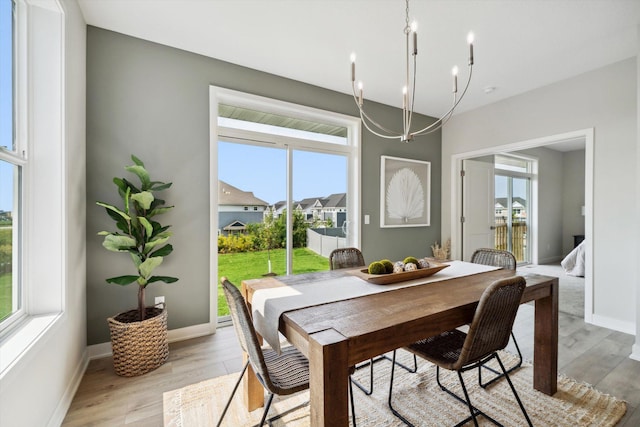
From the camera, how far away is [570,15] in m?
2.19

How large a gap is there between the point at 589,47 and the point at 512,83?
0.77 meters

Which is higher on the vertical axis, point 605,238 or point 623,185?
point 623,185

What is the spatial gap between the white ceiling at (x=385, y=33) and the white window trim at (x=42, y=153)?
1.94 ft

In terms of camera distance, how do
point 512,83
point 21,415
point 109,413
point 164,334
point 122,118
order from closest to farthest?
point 21,415 < point 109,413 < point 164,334 < point 122,118 < point 512,83

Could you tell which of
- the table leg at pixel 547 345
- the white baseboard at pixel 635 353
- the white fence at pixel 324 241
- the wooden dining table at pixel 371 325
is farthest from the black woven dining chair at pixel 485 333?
the white fence at pixel 324 241

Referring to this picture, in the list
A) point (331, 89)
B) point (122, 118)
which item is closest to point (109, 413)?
point (122, 118)

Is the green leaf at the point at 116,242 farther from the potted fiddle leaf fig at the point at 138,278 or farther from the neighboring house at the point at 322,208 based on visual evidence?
the neighboring house at the point at 322,208

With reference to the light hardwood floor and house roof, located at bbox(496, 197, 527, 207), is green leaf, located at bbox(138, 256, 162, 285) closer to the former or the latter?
the light hardwood floor

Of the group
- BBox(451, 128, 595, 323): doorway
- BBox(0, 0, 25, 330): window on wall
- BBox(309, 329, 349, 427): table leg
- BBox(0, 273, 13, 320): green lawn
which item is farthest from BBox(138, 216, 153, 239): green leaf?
BBox(451, 128, 595, 323): doorway

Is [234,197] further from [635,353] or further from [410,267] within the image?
[635,353]

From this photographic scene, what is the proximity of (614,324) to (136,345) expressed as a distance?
14.3 ft

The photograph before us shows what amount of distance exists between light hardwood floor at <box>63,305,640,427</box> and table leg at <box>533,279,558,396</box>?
1.13 feet

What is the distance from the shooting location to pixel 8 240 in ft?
4.84

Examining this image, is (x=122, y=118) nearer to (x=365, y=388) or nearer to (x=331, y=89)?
(x=331, y=89)
